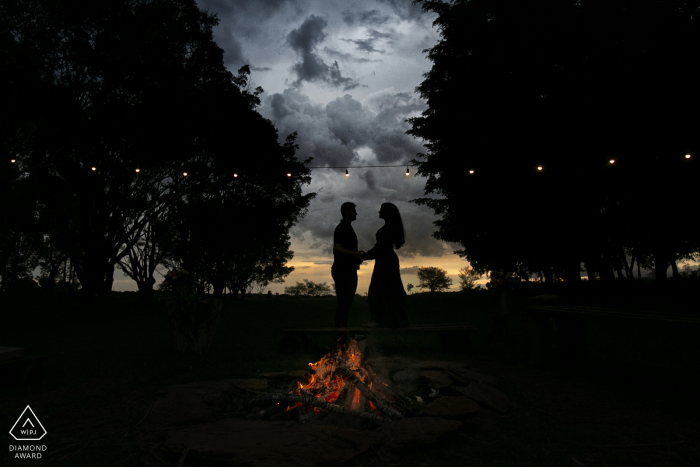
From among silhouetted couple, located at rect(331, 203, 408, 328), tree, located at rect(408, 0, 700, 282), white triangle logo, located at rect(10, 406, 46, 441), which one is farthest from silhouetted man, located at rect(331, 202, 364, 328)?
tree, located at rect(408, 0, 700, 282)

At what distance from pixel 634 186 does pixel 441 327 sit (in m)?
13.4

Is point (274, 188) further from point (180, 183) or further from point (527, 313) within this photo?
point (527, 313)

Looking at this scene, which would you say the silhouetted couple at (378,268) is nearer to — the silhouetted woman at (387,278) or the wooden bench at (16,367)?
the silhouetted woman at (387,278)

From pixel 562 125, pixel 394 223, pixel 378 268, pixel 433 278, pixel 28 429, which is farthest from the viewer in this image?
pixel 433 278

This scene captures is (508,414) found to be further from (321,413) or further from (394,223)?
(394,223)

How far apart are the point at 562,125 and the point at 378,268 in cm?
1333

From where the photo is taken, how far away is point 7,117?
12.6m

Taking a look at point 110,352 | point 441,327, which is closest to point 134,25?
point 110,352

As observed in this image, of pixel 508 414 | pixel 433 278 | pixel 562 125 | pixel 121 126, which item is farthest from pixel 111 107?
pixel 433 278

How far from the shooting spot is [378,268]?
6.36 m

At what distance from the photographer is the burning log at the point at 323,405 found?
3301 mm

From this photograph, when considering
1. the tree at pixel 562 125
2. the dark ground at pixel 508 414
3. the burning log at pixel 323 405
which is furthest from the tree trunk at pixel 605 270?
the burning log at pixel 323 405

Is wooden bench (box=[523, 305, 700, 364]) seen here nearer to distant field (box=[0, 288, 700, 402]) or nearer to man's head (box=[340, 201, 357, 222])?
distant field (box=[0, 288, 700, 402])

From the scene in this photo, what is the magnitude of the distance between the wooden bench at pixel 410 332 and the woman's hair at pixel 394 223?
130 centimetres
